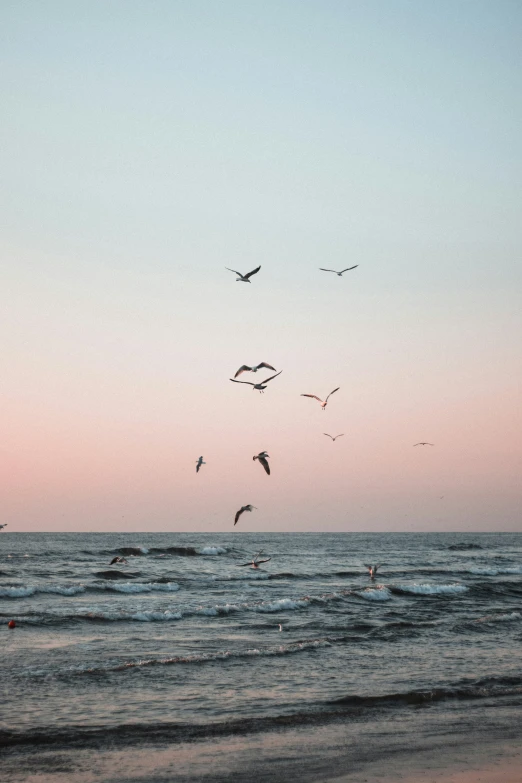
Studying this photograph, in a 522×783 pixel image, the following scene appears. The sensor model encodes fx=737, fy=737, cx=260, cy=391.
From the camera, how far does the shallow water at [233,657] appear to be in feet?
41.4

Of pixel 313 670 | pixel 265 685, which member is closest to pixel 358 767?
pixel 265 685

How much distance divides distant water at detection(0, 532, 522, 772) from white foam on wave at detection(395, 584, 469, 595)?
1.94 ft

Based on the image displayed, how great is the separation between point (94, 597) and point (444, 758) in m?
21.8

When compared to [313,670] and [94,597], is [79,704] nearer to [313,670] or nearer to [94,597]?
[313,670]

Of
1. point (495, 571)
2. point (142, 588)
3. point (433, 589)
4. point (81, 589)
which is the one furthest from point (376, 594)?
point (495, 571)

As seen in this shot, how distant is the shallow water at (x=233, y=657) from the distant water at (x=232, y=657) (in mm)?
43

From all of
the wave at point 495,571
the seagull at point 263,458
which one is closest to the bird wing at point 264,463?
the seagull at point 263,458

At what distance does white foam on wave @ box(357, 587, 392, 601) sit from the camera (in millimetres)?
30906

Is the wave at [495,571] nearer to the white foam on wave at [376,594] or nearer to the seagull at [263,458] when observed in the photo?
the white foam on wave at [376,594]

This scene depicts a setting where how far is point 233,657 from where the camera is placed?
17.4 m

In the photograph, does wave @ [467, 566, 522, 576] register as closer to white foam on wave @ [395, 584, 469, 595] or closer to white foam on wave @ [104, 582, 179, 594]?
white foam on wave @ [395, 584, 469, 595]

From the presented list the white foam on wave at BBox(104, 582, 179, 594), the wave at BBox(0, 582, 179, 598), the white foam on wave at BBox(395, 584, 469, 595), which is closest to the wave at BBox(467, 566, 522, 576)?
the white foam on wave at BBox(395, 584, 469, 595)

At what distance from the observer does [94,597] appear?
30.0 metres

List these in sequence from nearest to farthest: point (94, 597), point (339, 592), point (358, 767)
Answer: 1. point (358, 767)
2. point (94, 597)
3. point (339, 592)
